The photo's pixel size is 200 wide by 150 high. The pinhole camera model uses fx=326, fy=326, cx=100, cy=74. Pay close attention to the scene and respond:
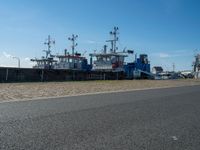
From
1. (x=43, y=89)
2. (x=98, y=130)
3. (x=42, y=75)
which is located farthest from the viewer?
(x=42, y=75)

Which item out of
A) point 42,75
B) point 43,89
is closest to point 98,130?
point 43,89

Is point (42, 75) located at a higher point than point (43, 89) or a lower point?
higher

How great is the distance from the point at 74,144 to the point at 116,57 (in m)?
46.7

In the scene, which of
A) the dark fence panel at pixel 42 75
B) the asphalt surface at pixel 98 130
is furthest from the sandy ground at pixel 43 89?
the asphalt surface at pixel 98 130

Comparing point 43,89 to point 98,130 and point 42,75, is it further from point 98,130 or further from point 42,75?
point 98,130

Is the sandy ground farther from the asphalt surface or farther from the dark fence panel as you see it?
the asphalt surface

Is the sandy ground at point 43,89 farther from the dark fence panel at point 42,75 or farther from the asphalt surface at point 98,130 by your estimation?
the asphalt surface at point 98,130

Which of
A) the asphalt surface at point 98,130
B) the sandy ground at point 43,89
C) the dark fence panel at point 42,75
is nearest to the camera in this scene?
the asphalt surface at point 98,130

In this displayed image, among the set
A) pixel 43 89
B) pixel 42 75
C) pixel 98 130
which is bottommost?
pixel 98 130

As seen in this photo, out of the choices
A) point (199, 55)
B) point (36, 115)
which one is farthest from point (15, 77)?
point (199, 55)

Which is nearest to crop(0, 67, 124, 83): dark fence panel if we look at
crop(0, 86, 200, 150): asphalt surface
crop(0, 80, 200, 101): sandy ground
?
crop(0, 80, 200, 101): sandy ground

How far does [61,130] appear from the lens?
22.5 ft

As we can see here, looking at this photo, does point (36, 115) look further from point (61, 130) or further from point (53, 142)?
point (53, 142)

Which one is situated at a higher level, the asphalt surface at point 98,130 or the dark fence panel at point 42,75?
the dark fence panel at point 42,75
